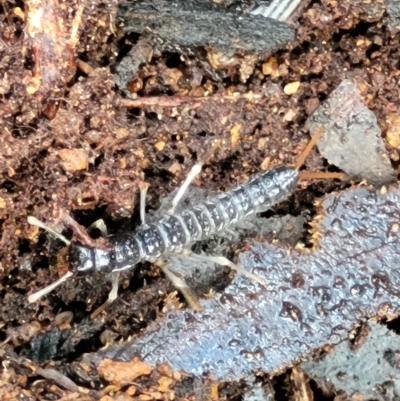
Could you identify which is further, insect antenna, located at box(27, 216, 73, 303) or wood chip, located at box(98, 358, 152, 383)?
insect antenna, located at box(27, 216, 73, 303)

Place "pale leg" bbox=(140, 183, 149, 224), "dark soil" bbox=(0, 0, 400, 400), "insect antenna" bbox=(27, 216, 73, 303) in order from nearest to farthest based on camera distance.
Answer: "dark soil" bbox=(0, 0, 400, 400), "insect antenna" bbox=(27, 216, 73, 303), "pale leg" bbox=(140, 183, 149, 224)

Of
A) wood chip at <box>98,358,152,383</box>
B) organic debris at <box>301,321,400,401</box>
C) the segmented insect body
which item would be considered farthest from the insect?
organic debris at <box>301,321,400,401</box>

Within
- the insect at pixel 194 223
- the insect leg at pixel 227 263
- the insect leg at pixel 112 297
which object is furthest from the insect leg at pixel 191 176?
the insect leg at pixel 112 297

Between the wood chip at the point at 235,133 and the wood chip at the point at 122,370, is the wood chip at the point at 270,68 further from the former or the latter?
the wood chip at the point at 122,370

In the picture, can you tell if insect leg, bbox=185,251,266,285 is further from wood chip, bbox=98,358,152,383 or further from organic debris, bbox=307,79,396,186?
organic debris, bbox=307,79,396,186

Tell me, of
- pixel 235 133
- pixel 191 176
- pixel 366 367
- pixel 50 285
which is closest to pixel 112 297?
pixel 50 285

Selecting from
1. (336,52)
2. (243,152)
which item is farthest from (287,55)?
(243,152)

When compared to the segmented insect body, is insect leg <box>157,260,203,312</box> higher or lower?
lower

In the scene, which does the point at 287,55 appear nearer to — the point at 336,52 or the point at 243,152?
the point at 336,52
